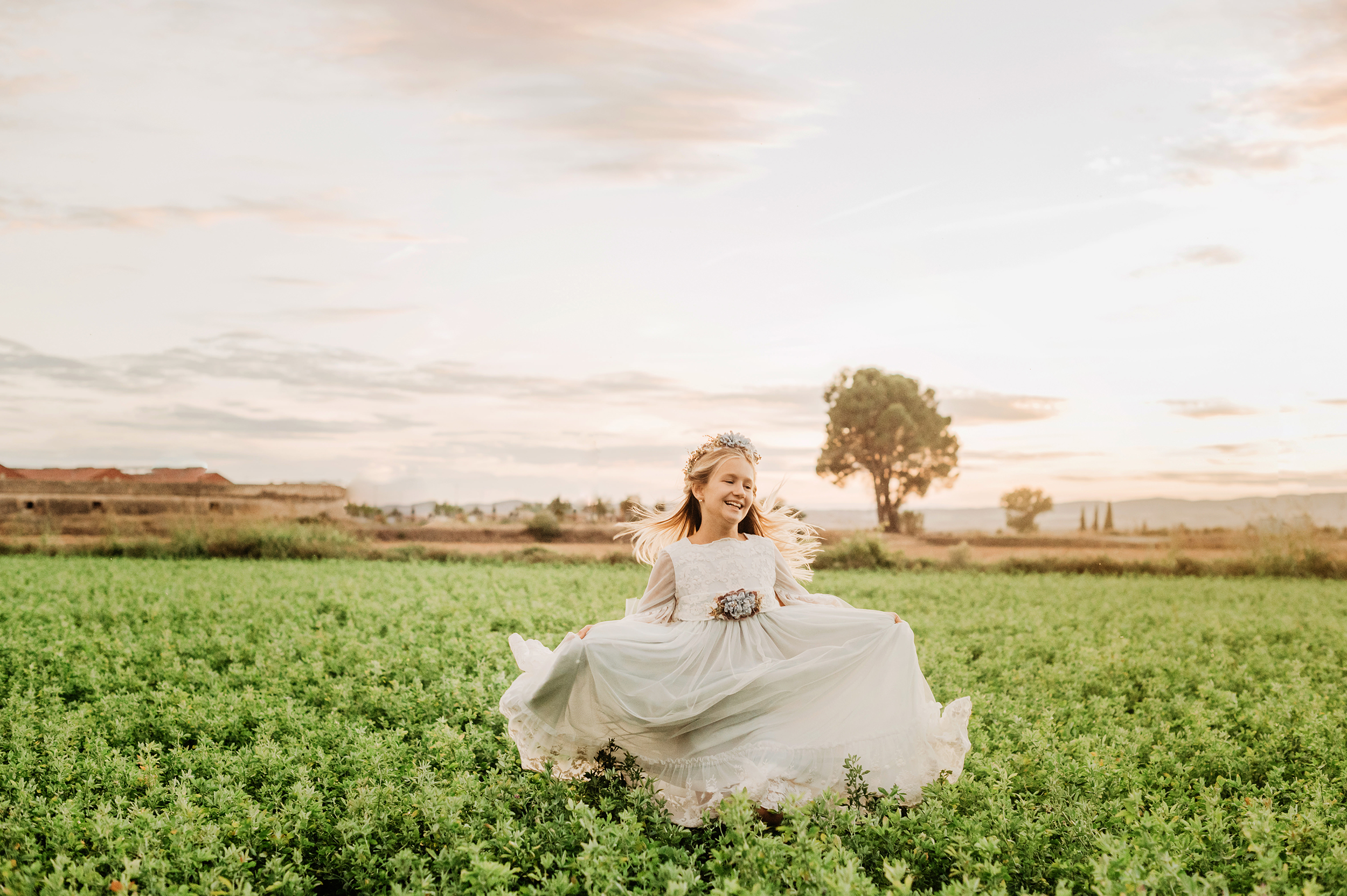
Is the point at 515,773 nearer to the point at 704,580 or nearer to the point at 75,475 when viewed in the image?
the point at 704,580

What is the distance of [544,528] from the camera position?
29.0 metres

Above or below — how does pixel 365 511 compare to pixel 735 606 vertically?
below

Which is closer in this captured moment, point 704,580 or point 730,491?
point 704,580

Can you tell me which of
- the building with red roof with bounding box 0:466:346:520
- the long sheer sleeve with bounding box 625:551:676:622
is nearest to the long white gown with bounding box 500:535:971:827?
the long sheer sleeve with bounding box 625:551:676:622

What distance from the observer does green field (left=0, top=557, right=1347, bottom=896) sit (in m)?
4.37

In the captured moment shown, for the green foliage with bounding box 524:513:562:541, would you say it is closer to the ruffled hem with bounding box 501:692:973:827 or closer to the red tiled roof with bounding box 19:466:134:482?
the red tiled roof with bounding box 19:466:134:482

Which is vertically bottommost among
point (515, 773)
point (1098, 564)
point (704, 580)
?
point (515, 773)

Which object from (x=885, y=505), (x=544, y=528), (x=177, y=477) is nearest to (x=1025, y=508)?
(x=885, y=505)

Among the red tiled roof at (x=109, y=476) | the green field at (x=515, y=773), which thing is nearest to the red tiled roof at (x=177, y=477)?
the red tiled roof at (x=109, y=476)

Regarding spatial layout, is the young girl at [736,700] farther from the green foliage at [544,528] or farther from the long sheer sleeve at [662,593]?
the green foliage at [544,528]

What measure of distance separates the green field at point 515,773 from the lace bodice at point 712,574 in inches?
49.4

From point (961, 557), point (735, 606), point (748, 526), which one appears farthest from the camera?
point (961, 557)

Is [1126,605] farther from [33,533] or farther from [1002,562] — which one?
[33,533]

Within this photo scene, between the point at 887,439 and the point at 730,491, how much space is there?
38813mm
